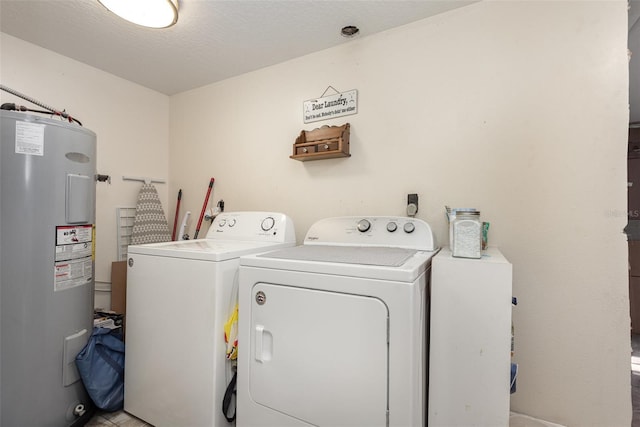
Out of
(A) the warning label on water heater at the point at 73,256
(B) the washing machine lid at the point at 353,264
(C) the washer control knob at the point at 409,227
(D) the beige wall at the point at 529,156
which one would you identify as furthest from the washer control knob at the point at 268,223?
(A) the warning label on water heater at the point at 73,256

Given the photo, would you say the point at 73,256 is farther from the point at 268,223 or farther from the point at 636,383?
the point at 636,383

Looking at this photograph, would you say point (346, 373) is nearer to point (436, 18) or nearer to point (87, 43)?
point (436, 18)

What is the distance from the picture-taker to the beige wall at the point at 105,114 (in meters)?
1.97

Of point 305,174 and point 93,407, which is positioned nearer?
point 93,407

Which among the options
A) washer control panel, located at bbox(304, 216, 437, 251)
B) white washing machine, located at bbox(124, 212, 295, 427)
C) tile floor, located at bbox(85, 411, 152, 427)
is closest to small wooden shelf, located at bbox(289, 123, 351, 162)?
washer control panel, located at bbox(304, 216, 437, 251)

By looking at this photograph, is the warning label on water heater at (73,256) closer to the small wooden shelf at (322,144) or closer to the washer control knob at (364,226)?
the small wooden shelf at (322,144)

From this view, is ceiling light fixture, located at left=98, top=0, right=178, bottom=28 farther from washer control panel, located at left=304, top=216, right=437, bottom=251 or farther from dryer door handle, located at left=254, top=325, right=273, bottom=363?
dryer door handle, located at left=254, top=325, right=273, bottom=363

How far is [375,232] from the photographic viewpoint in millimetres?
1708

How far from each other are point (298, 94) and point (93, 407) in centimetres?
227

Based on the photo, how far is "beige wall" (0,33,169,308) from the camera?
1.97m

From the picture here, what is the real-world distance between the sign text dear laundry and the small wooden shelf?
0.33 feet

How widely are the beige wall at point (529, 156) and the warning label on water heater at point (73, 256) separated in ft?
4.56

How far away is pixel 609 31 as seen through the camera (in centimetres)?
136

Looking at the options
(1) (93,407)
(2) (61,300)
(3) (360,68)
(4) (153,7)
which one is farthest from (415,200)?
(1) (93,407)
